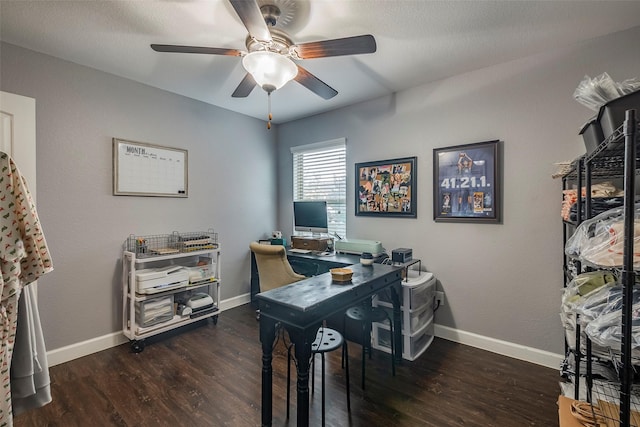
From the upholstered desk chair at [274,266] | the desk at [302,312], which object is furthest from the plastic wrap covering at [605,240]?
the upholstered desk chair at [274,266]

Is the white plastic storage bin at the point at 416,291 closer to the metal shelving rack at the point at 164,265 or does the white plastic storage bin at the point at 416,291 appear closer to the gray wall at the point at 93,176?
the metal shelving rack at the point at 164,265

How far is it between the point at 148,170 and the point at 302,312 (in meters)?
2.43

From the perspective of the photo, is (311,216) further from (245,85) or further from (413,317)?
(245,85)

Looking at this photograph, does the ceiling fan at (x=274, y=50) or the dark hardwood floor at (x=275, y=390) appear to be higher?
the ceiling fan at (x=274, y=50)

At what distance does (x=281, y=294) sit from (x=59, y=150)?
2.31 m

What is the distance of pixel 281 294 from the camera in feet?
5.29

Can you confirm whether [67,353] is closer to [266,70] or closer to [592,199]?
[266,70]

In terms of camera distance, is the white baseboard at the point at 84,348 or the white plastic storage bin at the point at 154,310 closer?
the white baseboard at the point at 84,348

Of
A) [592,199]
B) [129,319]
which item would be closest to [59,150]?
[129,319]

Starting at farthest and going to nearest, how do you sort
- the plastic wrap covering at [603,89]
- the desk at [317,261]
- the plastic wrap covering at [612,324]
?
1. the desk at [317,261]
2. the plastic wrap covering at [603,89]
3. the plastic wrap covering at [612,324]

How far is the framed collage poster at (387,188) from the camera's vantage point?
3.01 m

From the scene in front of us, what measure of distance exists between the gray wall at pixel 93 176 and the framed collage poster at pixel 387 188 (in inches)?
69.9

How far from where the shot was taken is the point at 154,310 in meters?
2.68

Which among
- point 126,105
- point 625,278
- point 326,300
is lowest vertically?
point 326,300
